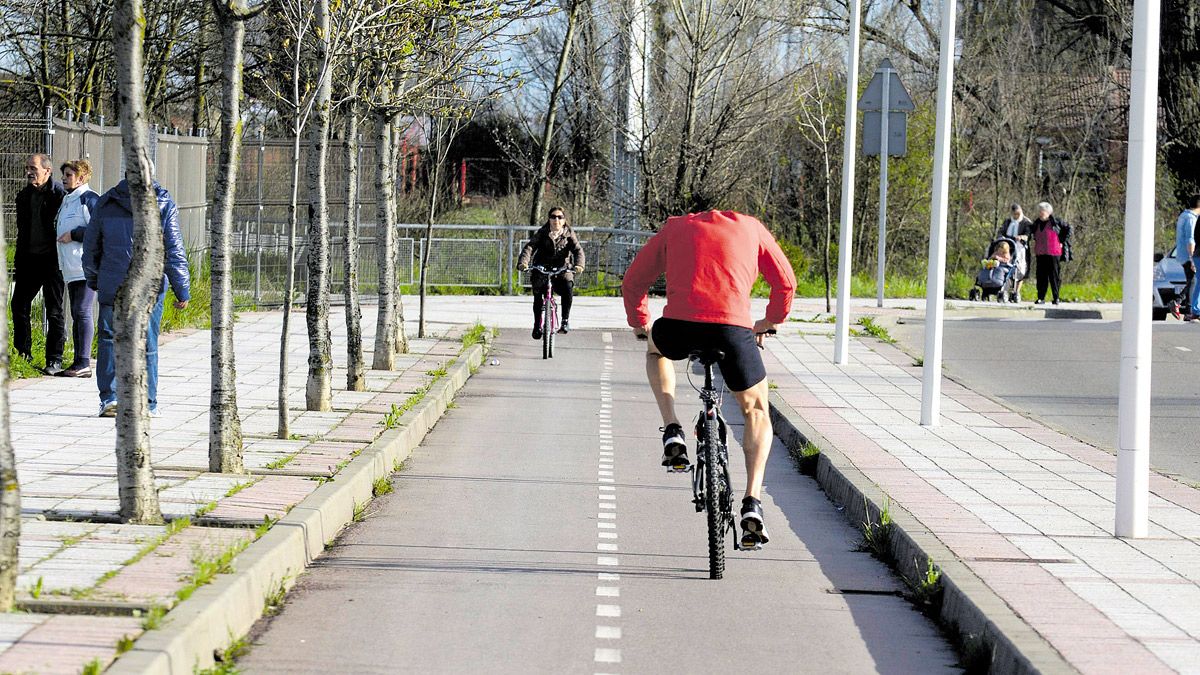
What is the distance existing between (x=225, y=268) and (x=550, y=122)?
29.5m

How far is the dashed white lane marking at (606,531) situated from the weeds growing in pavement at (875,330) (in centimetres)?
679

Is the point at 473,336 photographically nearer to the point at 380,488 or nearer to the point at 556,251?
the point at 556,251

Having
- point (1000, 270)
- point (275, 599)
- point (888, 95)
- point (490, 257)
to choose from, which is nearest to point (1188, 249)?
point (1000, 270)

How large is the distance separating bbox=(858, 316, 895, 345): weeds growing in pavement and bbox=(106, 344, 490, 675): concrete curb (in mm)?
11002

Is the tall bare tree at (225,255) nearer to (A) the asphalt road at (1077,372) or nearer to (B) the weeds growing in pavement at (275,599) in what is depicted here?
(B) the weeds growing in pavement at (275,599)

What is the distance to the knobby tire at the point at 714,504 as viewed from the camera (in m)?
7.38

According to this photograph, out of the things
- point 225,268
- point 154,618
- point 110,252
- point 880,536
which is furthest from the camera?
point 110,252

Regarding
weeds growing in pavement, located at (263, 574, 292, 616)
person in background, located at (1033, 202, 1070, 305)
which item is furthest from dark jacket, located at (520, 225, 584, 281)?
weeds growing in pavement, located at (263, 574, 292, 616)

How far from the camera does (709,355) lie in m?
7.65

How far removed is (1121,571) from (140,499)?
4.32m

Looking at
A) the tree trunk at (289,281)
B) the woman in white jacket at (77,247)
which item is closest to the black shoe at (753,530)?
the tree trunk at (289,281)

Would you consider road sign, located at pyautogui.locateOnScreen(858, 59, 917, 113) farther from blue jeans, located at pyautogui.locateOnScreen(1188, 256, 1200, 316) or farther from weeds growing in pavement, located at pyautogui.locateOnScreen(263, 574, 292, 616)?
weeds growing in pavement, located at pyautogui.locateOnScreen(263, 574, 292, 616)

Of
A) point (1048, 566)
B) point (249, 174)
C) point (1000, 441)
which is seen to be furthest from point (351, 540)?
point (249, 174)

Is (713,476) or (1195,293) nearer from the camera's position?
(713,476)
